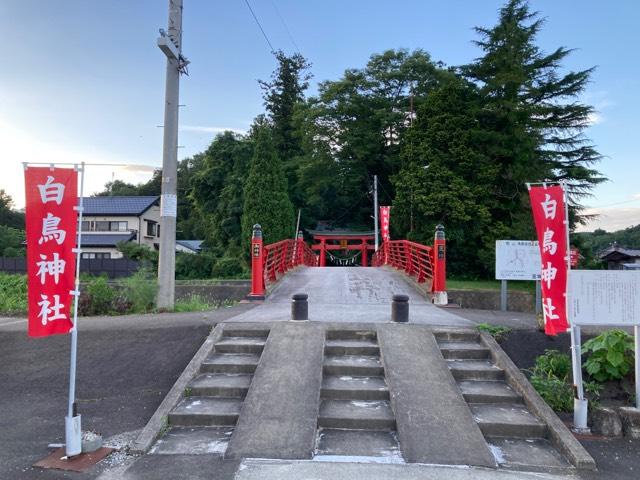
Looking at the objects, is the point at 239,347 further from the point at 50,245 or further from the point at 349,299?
the point at 349,299

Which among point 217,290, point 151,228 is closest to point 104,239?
point 151,228

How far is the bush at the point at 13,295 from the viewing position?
10.2m

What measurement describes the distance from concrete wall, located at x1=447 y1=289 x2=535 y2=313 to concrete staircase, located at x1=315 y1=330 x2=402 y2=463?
29.0 feet

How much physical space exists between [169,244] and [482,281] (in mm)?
15938

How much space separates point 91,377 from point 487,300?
12310 mm

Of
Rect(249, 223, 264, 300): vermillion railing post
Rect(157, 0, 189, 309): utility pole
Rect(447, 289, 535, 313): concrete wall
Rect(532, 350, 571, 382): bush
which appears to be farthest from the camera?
Rect(447, 289, 535, 313): concrete wall

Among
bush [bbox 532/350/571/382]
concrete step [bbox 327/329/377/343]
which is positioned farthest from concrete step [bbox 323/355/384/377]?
bush [bbox 532/350/571/382]

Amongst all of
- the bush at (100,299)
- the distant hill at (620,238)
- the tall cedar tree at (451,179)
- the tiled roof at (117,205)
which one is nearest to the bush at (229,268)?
the tall cedar tree at (451,179)

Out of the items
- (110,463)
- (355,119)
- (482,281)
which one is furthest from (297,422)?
(355,119)

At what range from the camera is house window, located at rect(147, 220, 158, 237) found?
135 feet

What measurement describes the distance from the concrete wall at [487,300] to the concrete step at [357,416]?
9921 mm

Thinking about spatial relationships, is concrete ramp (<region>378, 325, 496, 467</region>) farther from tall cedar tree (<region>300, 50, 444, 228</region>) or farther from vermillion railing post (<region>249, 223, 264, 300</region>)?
tall cedar tree (<region>300, 50, 444, 228</region>)

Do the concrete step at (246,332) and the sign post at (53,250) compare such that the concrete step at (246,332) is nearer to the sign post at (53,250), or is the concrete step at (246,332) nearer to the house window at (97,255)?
the sign post at (53,250)

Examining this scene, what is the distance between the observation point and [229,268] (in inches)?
1067
